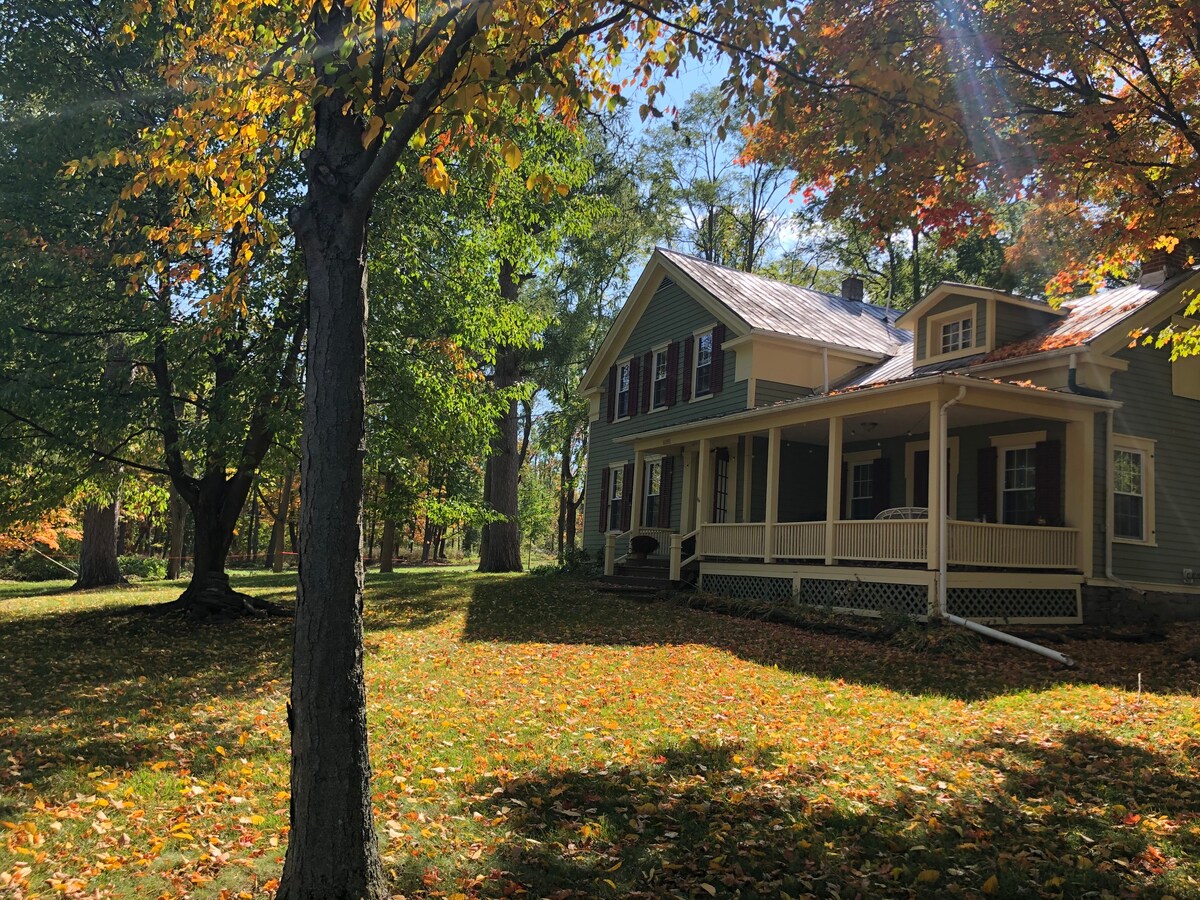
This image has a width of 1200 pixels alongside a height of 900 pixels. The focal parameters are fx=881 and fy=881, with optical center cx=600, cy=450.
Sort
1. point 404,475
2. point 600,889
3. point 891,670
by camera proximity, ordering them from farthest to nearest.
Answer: point 404,475 < point 891,670 < point 600,889

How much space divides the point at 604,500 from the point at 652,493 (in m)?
2.60

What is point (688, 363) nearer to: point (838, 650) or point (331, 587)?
point (838, 650)

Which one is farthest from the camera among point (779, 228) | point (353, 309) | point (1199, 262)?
point (779, 228)

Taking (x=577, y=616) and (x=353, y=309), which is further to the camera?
(x=577, y=616)

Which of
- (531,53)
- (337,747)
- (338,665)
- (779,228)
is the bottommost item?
(337,747)

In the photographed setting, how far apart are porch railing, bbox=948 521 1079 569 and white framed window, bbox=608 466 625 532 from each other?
11.5 m

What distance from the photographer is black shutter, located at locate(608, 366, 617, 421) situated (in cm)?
2502

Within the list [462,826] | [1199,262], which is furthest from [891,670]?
[1199,262]

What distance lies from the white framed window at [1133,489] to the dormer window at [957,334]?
3313 millimetres

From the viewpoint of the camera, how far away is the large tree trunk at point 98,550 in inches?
833

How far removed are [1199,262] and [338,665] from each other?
54.6ft

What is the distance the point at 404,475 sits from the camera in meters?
13.8

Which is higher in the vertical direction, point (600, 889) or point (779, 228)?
point (779, 228)

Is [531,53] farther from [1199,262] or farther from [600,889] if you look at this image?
[1199,262]
